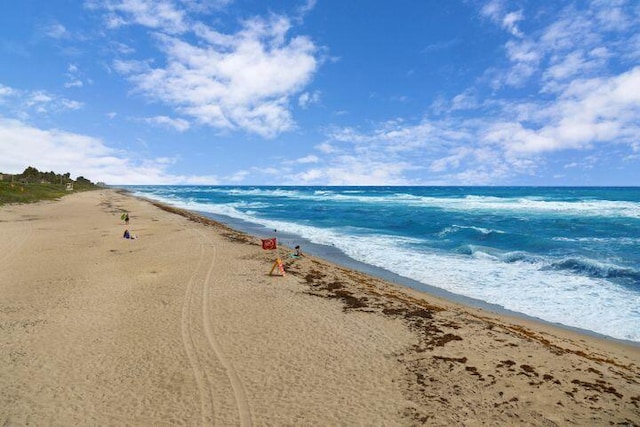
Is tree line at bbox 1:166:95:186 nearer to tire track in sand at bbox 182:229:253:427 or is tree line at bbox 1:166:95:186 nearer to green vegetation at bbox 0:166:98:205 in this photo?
green vegetation at bbox 0:166:98:205

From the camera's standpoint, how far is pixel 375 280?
17.7m

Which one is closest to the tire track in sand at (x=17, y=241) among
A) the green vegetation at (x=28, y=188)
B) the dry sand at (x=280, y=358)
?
the dry sand at (x=280, y=358)

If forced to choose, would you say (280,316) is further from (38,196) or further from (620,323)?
(38,196)

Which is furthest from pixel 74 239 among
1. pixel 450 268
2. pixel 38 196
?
pixel 38 196

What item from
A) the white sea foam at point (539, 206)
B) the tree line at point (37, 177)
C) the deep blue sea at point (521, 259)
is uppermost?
the tree line at point (37, 177)

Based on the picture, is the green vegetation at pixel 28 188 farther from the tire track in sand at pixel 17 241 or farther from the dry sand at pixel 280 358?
the dry sand at pixel 280 358

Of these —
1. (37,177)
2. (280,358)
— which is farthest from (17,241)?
(37,177)

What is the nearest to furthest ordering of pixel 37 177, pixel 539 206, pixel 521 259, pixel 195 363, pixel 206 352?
pixel 195 363 < pixel 206 352 < pixel 521 259 < pixel 539 206 < pixel 37 177

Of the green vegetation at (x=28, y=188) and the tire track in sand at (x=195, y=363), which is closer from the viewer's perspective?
the tire track in sand at (x=195, y=363)

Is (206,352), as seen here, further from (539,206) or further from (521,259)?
(539,206)

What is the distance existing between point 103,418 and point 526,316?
1334 cm

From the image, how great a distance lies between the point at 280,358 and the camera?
31.3ft

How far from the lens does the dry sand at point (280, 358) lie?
24.5ft

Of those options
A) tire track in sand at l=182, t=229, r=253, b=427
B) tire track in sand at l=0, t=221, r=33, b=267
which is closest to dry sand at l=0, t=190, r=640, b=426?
tire track in sand at l=182, t=229, r=253, b=427
